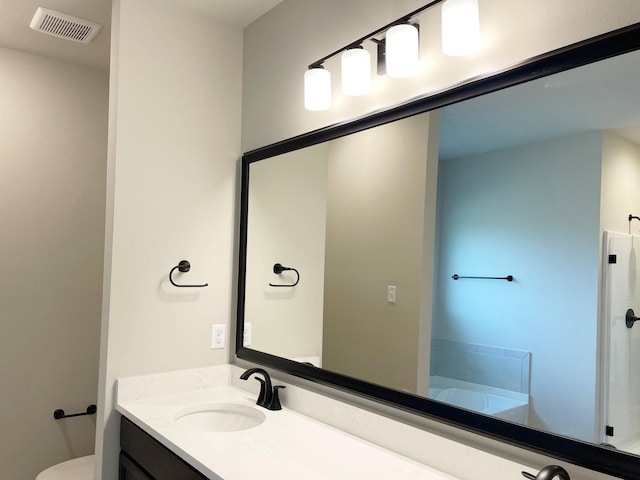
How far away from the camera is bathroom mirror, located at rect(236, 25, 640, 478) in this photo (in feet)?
3.56

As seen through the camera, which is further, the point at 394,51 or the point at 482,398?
the point at 394,51

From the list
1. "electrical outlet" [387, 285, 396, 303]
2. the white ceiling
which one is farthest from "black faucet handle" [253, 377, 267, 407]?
the white ceiling

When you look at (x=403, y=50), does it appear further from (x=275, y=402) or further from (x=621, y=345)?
(x=275, y=402)

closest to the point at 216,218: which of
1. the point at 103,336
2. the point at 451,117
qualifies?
the point at 103,336

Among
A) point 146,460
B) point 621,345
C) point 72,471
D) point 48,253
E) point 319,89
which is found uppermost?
point 319,89

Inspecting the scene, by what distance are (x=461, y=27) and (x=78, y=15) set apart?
1.88 meters

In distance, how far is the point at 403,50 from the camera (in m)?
1.48

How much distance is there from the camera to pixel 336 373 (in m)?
1.76

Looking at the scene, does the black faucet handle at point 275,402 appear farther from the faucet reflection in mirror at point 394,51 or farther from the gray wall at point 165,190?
the faucet reflection in mirror at point 394,51

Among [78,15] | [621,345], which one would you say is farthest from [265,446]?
[78,15]

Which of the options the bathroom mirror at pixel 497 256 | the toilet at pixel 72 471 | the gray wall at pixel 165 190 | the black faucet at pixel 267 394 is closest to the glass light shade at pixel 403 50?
the bathroom mirror at pixel 497 256

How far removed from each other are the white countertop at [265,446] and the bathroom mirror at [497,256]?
16 cm

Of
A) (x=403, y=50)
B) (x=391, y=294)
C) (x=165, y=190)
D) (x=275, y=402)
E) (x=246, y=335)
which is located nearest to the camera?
(x=403, y=50)

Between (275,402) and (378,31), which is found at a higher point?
(378,31)
